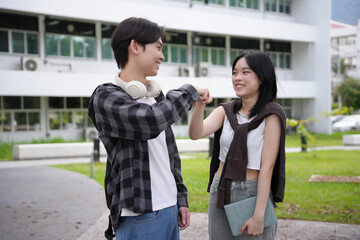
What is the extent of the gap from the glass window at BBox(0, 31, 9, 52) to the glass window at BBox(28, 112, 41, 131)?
379cm

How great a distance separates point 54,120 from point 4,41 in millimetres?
5158

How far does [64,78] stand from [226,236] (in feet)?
67.7

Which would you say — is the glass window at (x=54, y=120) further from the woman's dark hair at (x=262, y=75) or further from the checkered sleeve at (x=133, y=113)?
the checkered sleeve at (x=133, y=113)

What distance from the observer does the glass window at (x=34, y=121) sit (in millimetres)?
23328

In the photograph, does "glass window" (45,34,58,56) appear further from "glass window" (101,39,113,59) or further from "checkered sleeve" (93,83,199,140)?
"checkered sleeve" (93,83,199,140)

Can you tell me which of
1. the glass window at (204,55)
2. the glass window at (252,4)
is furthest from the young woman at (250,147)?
the glass window at (252,4)

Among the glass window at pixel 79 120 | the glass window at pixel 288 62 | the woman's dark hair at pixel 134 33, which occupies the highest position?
the glass window at pixel 288 62

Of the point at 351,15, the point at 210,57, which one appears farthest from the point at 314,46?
the point at 351,15

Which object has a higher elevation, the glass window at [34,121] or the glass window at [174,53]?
the glass window at [174,53]

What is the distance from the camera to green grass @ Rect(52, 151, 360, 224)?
6980 mm

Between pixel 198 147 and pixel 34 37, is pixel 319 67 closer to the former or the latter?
pixel 198 147

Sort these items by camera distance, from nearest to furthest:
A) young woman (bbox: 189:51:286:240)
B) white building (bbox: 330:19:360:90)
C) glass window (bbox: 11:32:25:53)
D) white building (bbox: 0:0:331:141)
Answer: young woman (bbox: 189:51:286:240) < white building (bbox: 0:0:331:141) < glass window (bbox: 11:32:25:53) < white building (bbox: 330:19:360:90)

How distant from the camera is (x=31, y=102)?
77.2 feet

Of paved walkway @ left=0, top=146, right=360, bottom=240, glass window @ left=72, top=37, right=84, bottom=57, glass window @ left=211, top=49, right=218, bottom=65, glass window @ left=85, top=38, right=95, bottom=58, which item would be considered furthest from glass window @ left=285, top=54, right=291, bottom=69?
paved walkway @ left=0, top=146, right=360, bottom=240
